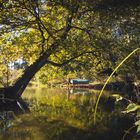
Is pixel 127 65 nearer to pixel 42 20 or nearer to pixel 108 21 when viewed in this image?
pixel 108 21

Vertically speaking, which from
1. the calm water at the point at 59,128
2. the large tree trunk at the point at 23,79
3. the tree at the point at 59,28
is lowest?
the calm water at the point at 59,128

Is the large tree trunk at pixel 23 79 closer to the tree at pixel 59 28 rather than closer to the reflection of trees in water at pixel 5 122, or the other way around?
the tree at pixel 59 28

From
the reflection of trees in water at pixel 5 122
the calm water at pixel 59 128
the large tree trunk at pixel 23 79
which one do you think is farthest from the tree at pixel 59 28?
the reflection of trees in water at pixel 5 122

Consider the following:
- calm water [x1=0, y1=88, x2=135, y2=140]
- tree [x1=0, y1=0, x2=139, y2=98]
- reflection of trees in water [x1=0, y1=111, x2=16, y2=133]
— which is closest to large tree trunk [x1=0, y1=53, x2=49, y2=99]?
tree [x1=0, y1=0, x2=139, y2=98]

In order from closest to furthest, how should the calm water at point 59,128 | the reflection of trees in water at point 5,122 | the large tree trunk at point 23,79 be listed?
1. the calm water at point 59,128
2. the reflection of trees in water at point 5,122
3. the large tree trunk at point 23,79

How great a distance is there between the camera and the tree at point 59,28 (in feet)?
83.6

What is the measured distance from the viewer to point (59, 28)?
3039 cm

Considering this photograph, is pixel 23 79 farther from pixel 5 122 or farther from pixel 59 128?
pixel 59 128

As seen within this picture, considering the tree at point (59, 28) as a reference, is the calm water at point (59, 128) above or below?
below

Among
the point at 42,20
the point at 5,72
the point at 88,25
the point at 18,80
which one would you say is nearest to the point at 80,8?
the point at 88,25

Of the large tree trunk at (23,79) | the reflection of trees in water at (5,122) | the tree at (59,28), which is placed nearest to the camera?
the reflection of trees in water at (5,122)

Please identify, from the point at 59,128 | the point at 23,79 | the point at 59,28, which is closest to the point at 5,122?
the point at 59,128

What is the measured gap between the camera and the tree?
2547cm

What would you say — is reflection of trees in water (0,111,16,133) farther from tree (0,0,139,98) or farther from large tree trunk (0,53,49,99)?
tree (0,0,139,98)
